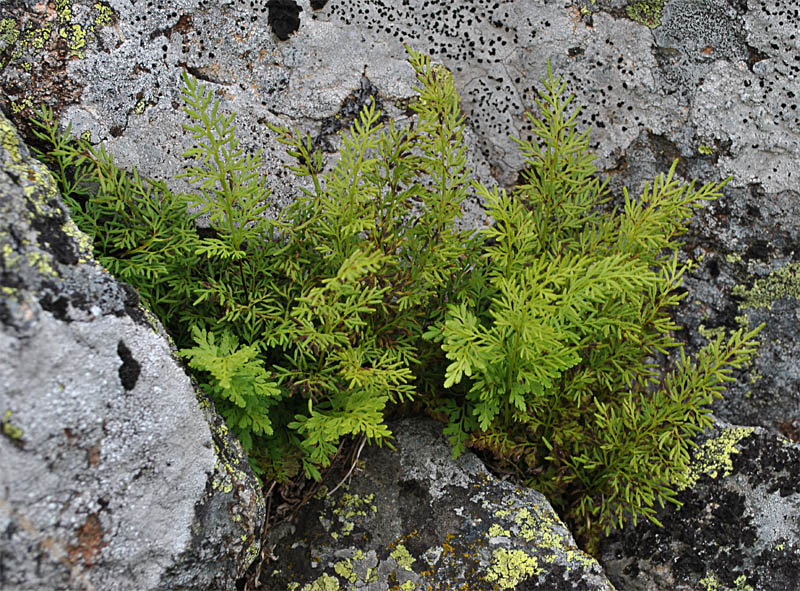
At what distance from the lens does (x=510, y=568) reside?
8.06 feet

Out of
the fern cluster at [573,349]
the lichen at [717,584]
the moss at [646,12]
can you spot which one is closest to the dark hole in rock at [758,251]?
the fern cluster at [573,349]

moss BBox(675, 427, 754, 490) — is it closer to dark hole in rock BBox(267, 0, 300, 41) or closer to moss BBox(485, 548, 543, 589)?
moss BBox(485, 548, 543, 589)

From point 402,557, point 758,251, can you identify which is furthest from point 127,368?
point 758,251

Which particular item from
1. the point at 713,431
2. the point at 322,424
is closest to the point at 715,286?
the point at 713,431

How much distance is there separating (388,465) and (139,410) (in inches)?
45.5

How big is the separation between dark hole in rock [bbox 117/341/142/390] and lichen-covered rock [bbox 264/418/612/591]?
0.97 m

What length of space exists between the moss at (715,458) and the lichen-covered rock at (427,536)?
762 mm

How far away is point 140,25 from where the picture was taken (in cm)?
284

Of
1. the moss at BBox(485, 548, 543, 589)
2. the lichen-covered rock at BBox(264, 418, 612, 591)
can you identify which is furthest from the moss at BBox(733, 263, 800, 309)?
the moss at BBox(485, 548, 543, 589)

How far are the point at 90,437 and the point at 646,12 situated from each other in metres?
3.00

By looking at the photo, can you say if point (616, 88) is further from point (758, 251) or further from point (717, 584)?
point (717, 584)

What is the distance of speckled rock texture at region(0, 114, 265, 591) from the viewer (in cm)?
169

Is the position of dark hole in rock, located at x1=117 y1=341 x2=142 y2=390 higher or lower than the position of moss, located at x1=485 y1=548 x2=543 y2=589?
higher

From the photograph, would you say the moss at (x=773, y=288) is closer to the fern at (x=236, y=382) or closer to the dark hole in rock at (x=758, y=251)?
the dark hole in rock at (x=758, y=251)
